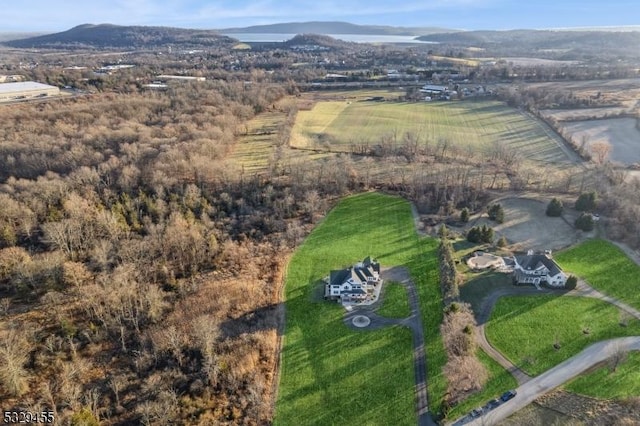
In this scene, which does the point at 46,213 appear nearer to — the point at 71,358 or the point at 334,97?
the point at 71,358

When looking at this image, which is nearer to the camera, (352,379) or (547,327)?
(352,379)

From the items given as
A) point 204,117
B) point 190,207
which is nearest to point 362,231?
point 190,207

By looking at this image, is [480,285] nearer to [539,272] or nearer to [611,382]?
[539,272]

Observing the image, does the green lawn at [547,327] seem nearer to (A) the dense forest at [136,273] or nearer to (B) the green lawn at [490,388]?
(B) the green lawn at [490,388]

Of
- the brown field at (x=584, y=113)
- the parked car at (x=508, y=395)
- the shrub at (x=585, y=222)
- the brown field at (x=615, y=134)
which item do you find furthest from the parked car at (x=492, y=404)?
the brown field at (x=584, y=113)

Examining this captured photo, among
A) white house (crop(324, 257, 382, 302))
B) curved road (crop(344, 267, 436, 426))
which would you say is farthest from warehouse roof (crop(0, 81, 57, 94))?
curved road (crop(344, 267, 436, 426))

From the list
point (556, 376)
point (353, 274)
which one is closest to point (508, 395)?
point (556, 376)

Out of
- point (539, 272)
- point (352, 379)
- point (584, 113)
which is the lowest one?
point (352, 379)
